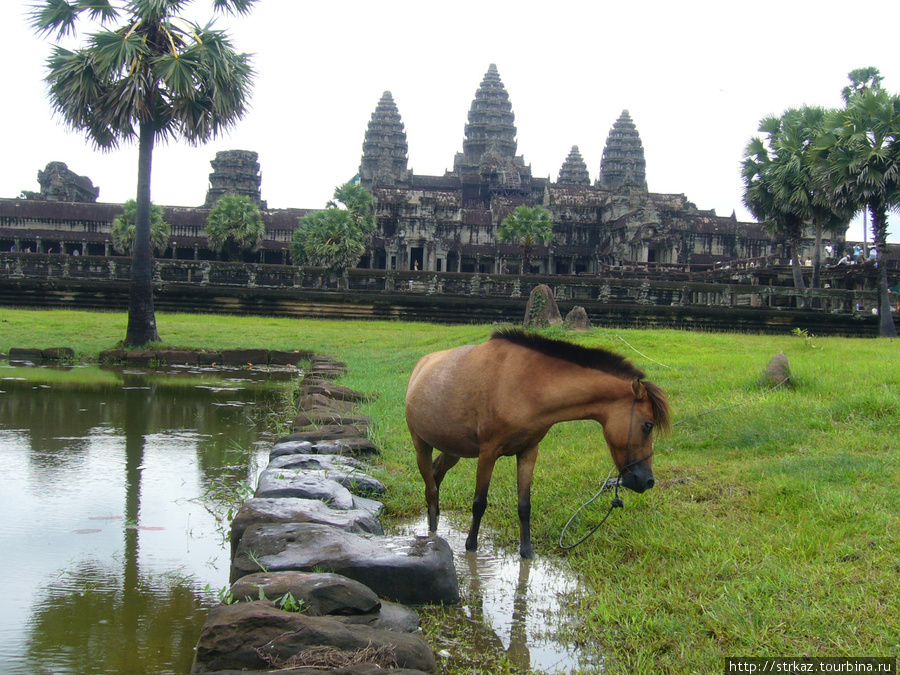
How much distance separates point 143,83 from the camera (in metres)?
16.7

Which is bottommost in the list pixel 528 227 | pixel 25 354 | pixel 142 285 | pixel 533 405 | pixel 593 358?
pixel 25 354

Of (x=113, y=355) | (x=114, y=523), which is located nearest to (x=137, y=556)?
(x=114, y=523)

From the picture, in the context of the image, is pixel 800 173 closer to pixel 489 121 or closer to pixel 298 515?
pixel 298 515

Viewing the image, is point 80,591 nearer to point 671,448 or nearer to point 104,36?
point 671,448

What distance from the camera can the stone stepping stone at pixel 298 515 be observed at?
4.52m

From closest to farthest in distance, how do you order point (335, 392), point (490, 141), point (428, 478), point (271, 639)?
point (271, 639), point (428, 478), point (335, 392), point (490, 141)

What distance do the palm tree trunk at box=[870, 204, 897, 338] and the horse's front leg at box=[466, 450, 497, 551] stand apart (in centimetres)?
2335

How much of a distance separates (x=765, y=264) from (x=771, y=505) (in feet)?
136

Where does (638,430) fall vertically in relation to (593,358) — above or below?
below

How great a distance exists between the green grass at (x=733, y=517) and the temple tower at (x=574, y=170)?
72.2 m

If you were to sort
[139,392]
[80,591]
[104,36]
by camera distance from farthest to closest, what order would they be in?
[104,36], [139,392], [80,591]

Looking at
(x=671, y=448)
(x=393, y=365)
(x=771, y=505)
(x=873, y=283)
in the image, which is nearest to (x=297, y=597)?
(x=771, y=505)

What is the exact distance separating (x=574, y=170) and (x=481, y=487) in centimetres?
7930

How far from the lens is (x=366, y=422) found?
26.9 feet
